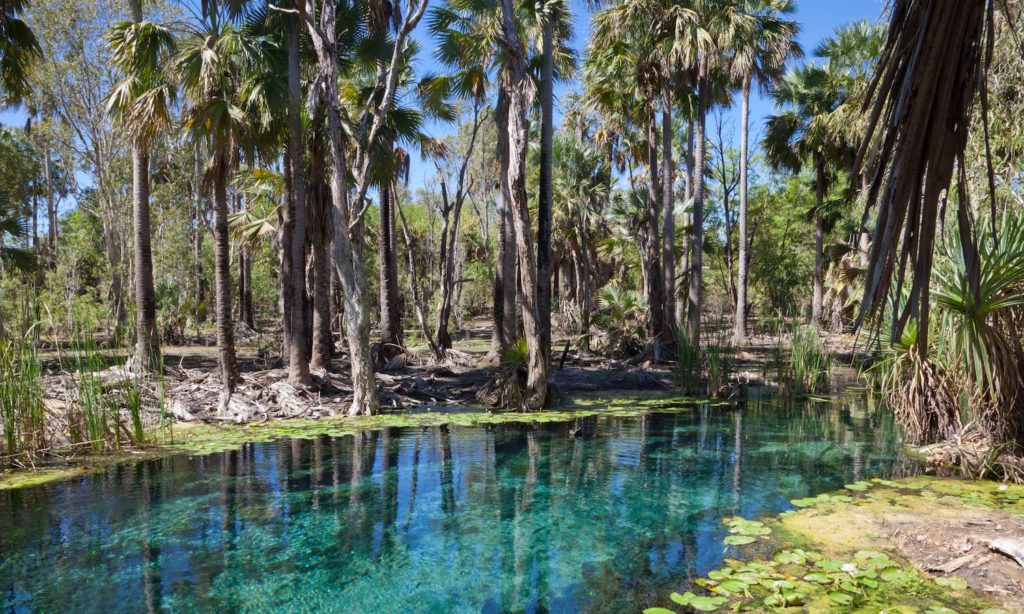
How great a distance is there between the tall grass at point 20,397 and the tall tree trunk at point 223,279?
137 inches

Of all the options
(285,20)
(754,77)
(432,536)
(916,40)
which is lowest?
(432,536)

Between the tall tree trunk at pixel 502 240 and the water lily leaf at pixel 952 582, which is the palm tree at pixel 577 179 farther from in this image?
the water lily leaf at pixel 952 582

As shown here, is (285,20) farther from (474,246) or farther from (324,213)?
(474,246)

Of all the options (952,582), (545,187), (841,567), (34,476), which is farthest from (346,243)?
(952,582)

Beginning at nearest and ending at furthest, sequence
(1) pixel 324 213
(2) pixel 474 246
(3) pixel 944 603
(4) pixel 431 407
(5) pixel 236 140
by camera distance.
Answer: (3) pixel 944 603, (5) pixel 236 140, (4) pixel 431 407, (1) pixel 324 213, (2) pixel 474 246

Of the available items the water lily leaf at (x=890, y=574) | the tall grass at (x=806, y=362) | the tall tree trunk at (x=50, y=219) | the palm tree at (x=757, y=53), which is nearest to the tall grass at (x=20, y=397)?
the water lily leaf at (x=890, y=574)

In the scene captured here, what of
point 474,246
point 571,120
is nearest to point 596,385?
point 571,120

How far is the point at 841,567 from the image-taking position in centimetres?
443

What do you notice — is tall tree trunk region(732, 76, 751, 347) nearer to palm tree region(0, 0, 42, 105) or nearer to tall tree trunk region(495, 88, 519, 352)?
tall tree trunk region(495, 88, 519, 352)

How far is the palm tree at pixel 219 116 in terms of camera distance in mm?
10477

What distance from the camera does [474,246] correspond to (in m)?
37.5

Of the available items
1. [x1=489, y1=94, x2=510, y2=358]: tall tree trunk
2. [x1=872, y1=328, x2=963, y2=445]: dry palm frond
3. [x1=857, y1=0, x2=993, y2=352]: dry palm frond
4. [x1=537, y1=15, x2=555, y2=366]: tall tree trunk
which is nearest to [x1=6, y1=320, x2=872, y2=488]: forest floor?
[x1=489, y1=94, x2=510, y2=358]: tall tree trunk

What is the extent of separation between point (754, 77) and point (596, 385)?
465 inches

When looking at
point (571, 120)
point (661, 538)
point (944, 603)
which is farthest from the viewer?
point (571, 120)
